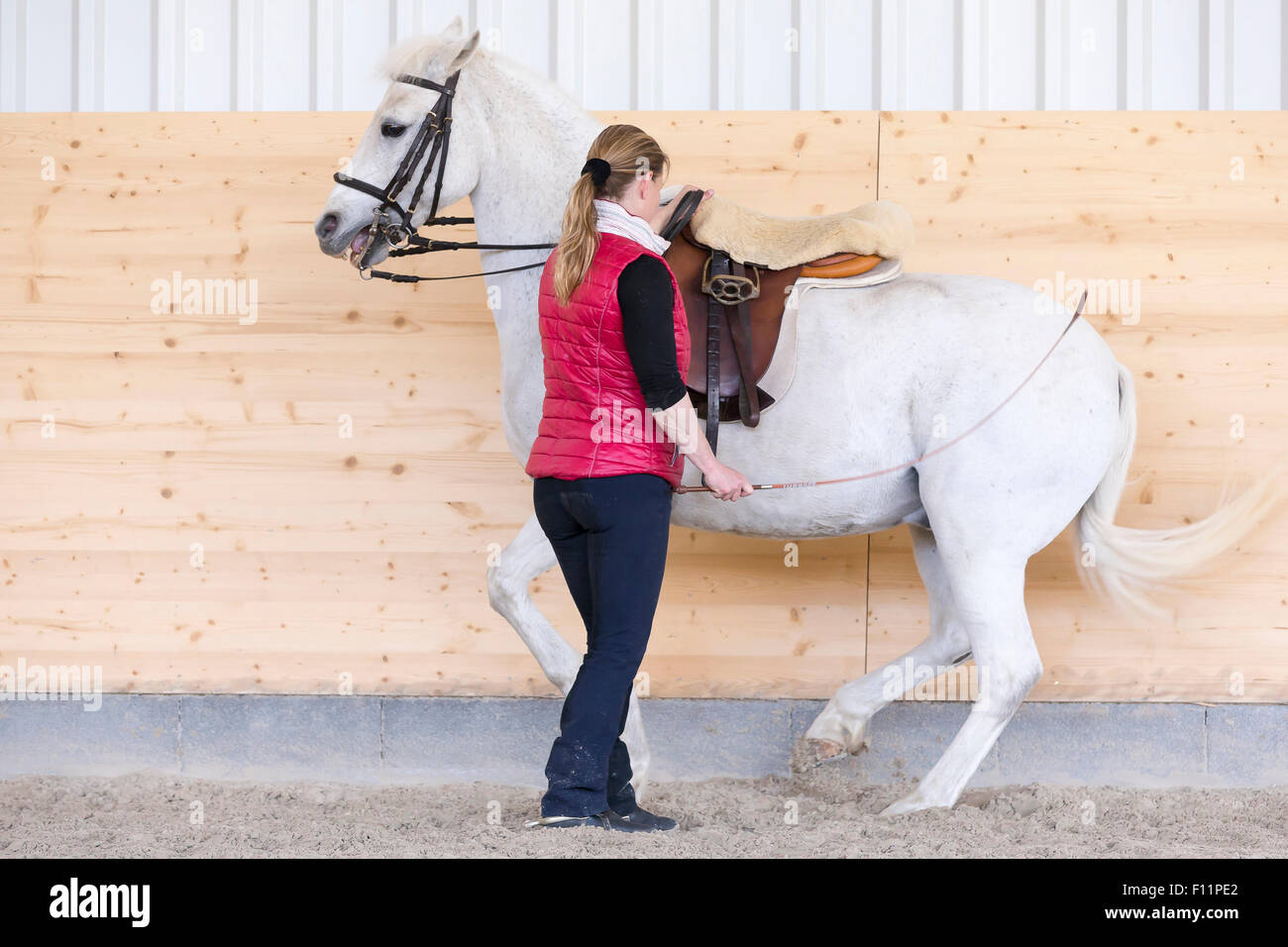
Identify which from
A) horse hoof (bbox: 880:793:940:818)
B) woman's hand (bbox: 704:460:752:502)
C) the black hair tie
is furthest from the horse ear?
horse hoof (bbox: 880:793:940:818)

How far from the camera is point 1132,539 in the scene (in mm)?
3324

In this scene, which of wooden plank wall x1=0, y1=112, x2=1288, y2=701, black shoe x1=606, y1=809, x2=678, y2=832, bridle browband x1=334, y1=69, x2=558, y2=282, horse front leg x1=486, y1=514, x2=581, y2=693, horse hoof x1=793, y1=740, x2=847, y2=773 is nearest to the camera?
black shoe x1=606, y1=809, x2=678, y2=832

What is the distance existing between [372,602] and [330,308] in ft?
3.43

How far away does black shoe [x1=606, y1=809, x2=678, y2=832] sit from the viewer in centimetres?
274

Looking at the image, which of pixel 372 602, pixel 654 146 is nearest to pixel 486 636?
pixel 372 602

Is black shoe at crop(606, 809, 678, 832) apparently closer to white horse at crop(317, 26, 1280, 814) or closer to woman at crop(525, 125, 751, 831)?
woman at crop(525, 125, 751, 831)

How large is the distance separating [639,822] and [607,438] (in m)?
0.99

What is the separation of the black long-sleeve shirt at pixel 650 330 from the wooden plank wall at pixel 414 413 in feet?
4.92

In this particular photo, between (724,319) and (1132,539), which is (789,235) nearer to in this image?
(724,319)

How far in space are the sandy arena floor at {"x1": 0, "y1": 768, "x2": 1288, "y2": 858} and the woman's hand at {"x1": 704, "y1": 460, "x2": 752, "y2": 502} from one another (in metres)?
0.80

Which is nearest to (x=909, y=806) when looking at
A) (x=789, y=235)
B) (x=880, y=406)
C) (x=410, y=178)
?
(x=880, y=406)

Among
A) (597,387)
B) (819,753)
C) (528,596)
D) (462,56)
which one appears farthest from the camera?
(819,753)

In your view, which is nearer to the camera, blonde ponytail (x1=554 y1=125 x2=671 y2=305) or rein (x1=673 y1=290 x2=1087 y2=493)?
blonde ponytail (x1=554 y1=125 x2=671 y2=305)

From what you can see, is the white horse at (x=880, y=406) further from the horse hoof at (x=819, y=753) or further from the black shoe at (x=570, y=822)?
the black shoe at (x=570, y=822)
